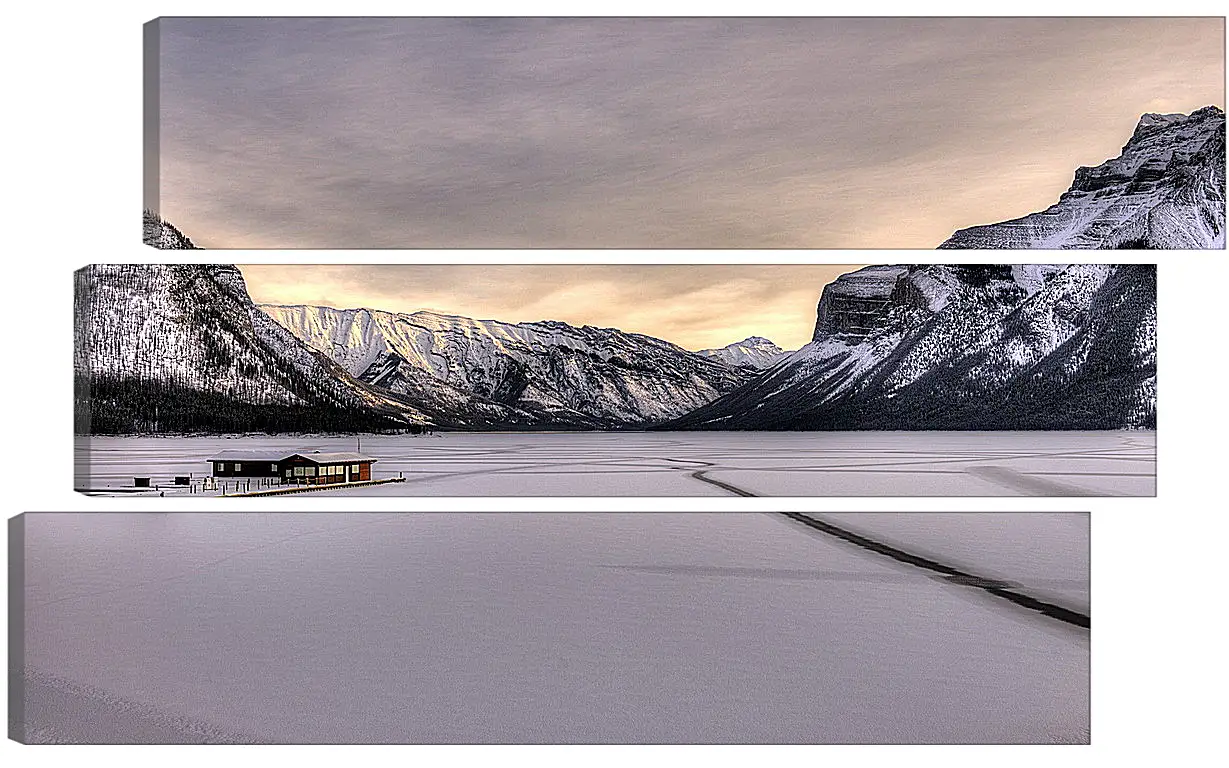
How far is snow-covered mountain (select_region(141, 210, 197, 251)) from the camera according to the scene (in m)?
3.95

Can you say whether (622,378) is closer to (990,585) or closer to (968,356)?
(968,356)

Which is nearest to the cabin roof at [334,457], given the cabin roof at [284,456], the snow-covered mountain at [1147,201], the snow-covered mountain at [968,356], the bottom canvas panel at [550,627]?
the cabin roof at [284,456]

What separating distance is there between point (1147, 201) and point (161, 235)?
134 inches

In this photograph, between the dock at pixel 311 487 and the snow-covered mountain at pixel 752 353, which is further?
the snow-covered mountain at pixel 752 353

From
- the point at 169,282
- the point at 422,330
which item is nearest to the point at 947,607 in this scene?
the point at 422,330

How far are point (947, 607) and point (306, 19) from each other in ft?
9.86

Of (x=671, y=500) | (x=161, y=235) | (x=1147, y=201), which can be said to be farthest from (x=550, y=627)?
(x=1147, y=201)

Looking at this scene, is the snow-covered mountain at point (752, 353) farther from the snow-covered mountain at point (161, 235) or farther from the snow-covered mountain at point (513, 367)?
the snow-covered mountain at point (161, 235)

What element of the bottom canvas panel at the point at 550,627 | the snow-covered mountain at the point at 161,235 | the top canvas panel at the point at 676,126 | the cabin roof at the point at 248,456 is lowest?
the bottom canvas panel at the point at 550,627

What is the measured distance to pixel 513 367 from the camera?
408cm

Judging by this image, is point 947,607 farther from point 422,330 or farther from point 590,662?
point 422,330

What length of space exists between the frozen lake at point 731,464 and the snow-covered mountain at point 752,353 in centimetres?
25

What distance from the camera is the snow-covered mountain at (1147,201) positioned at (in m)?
3.96

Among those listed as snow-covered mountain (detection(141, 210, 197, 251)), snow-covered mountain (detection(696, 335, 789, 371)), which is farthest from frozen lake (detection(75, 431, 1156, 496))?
snow-covered mountain (detection(141, 210, 197, 251))
